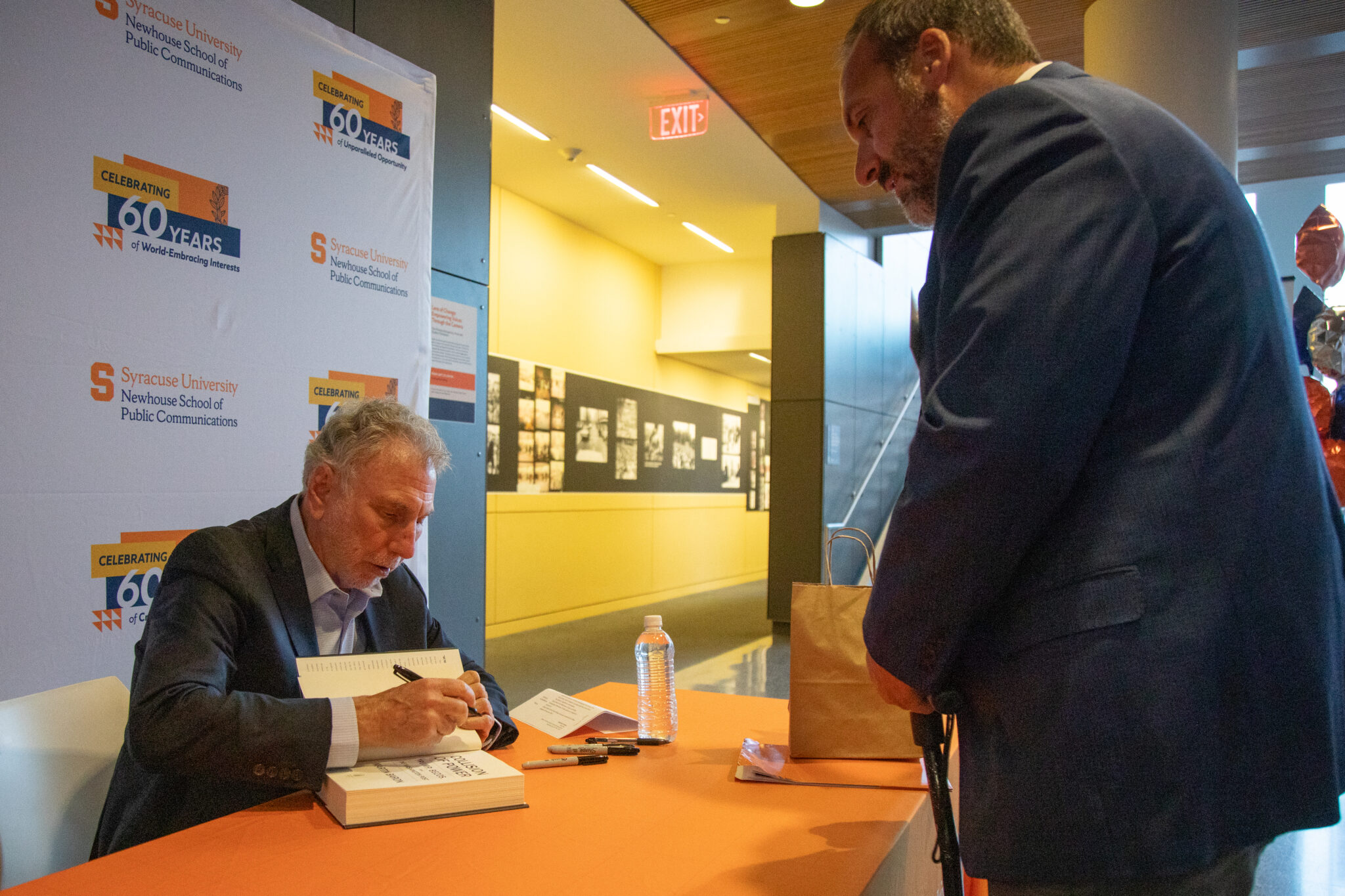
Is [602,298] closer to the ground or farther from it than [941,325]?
farther from it

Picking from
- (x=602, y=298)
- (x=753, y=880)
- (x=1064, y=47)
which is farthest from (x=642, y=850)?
(x=602, y=298)

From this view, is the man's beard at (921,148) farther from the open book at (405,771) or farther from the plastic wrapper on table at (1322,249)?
the plastic wrapper on table at (1322,249)

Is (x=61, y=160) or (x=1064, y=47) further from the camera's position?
(x=1064, y=47)

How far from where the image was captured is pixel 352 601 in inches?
69.7

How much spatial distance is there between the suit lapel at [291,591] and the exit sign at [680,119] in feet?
17.1

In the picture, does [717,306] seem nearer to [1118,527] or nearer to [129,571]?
[129,571]

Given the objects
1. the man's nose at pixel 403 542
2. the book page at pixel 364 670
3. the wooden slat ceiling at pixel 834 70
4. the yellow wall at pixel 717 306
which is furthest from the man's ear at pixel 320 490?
the yellow wall at pixel 717 306

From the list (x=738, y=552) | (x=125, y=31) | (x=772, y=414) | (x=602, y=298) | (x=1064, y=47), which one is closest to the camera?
(x=125, y=31)

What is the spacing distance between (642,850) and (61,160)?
2.11 meters

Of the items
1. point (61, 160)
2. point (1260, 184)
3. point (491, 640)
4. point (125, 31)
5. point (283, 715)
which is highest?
point (1260, 184)

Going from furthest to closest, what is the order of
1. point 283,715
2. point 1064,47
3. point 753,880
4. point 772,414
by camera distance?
1. point 772,414
2. point 1064,47
3. point 283,715
4. point 753,880

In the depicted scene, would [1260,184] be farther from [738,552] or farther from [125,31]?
[125,31]

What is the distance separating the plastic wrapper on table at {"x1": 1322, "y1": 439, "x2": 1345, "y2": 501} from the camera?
12.0ft

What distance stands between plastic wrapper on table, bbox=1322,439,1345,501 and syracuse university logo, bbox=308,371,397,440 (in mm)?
3640
